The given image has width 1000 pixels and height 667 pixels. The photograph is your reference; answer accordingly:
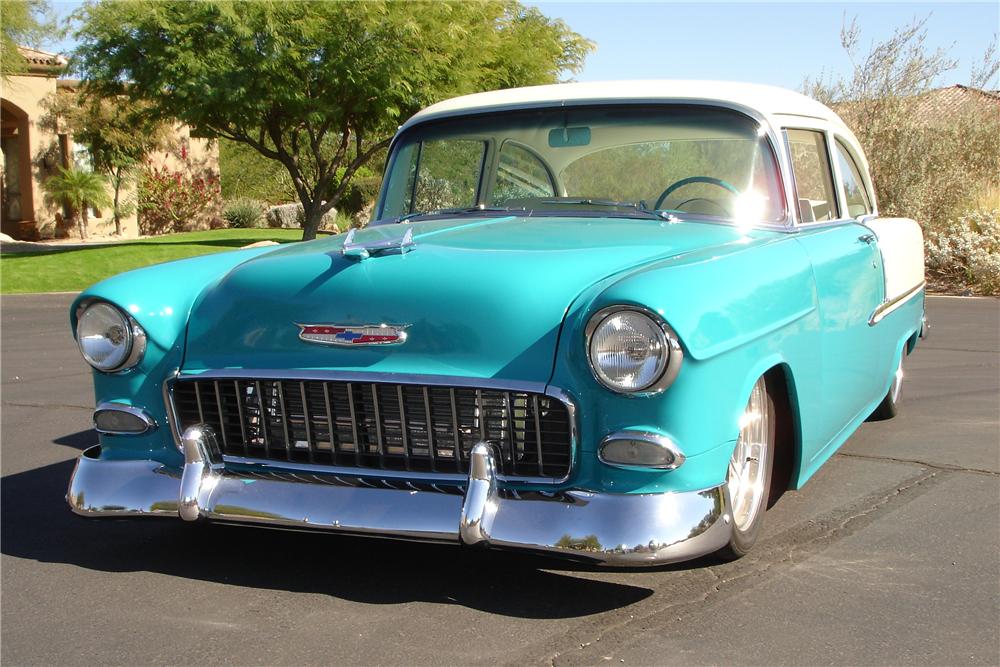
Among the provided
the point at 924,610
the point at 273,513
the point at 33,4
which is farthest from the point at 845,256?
the point at 33,4

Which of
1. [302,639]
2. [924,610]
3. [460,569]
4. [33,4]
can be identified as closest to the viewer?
[302,639]

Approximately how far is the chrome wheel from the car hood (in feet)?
1.79

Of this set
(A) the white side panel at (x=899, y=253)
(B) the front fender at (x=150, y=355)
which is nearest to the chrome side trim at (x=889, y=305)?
(A) the white side panel at (x=899, y=253)

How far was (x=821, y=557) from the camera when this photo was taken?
3445mm

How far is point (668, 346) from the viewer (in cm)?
276

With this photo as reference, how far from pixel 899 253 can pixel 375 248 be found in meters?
2.80

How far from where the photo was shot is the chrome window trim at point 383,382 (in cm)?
284

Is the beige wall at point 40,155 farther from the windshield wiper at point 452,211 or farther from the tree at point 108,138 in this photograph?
the windshield wiper at point 452,211

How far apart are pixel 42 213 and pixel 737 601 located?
89.0 ft

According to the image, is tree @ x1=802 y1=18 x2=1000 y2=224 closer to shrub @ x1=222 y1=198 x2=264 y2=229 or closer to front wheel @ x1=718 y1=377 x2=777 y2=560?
front wheel @ x1=718 y1=377 x2=777 y2=560

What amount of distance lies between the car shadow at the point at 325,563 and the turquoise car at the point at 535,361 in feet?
0.81

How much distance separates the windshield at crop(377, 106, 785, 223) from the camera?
155 inches

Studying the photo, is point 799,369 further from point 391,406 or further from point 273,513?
point 273,513

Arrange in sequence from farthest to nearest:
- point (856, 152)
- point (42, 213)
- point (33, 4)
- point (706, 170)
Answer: point (42, 213) → point (33, 4) → point (856, 152) → point (706, 170)
